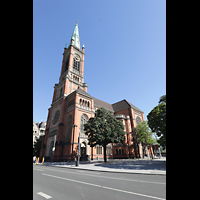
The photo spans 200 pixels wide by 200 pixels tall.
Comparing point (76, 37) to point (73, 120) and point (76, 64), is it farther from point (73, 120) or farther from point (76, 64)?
point (73, 120)

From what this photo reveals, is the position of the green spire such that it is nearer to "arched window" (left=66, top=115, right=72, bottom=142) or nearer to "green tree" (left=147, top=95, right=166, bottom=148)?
"arched window" (left=66, top=115, right=72, bottom=142)

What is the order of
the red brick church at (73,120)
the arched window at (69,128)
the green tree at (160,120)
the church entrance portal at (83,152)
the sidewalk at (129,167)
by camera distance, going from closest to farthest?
the sidewalk at (129,167) → the green tree at (160,120) → the church entrance portal at (83,152) → the red brick church at (73,120) → the arched window at (69,128)

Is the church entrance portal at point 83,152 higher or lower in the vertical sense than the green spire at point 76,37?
lower

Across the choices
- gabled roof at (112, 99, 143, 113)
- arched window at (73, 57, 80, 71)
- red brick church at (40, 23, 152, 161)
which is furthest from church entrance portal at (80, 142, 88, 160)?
arched window at (73, 57, 80, 71)

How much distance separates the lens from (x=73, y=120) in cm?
2880

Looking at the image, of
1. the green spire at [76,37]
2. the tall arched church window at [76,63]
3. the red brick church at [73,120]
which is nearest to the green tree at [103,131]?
the red brick church at [73,120]

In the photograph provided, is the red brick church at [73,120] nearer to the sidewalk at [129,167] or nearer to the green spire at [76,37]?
the green spire at [76,37]

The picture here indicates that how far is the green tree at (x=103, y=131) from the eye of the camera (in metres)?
22.2

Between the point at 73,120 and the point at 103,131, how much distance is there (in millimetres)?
9343

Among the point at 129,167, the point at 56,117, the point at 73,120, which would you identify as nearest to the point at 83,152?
the point at 73,120

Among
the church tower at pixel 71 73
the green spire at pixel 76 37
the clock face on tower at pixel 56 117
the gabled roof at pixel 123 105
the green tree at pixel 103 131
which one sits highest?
the green spire at pixel 76 37
